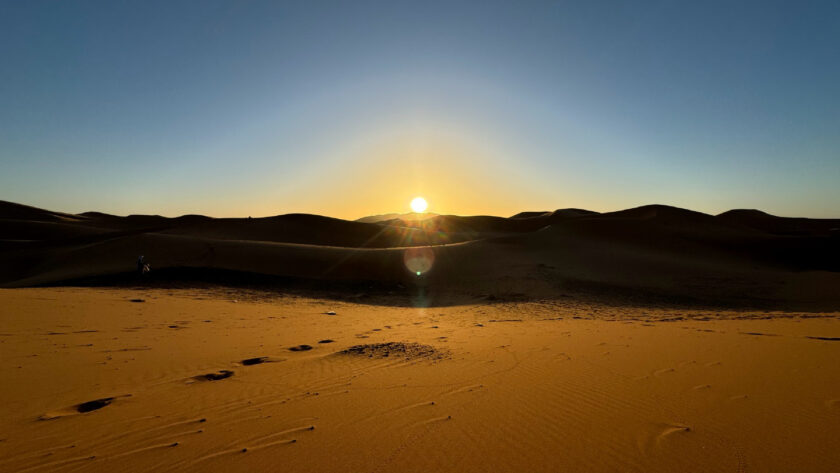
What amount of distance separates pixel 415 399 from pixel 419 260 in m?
19.5

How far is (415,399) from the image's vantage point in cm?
439

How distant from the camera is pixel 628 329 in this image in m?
9.41

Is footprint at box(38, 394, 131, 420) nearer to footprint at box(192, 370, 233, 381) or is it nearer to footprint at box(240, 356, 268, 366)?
footprint at box(192, 370, 233, 381)

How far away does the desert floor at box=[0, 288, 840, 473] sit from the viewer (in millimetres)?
3086

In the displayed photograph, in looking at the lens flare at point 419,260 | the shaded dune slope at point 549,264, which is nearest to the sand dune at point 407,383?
the shaded dune slope at point 549,264

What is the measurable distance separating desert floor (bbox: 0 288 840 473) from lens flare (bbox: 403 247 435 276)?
526 inches

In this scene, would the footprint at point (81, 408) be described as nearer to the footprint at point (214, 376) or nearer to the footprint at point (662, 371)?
the footprint at point (214, 376)

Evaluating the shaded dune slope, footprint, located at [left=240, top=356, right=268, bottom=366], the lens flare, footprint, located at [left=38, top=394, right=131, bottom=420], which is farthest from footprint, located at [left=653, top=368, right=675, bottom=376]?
the lens flare

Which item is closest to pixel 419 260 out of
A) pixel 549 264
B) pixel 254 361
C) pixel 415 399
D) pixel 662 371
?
pixel 549 264

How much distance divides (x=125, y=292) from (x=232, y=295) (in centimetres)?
353

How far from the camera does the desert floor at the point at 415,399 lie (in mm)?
3086

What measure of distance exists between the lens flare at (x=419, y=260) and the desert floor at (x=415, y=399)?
13357 millimetres

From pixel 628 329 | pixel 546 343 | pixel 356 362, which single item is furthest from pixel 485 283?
pixel 356 362

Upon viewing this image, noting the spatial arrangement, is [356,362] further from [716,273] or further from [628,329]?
[716,273]
